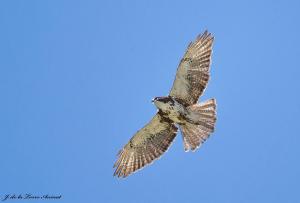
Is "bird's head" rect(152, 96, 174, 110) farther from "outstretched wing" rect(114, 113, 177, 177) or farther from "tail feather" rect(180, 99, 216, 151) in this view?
"outstretched wing" rect(114, 113, 177, 177)

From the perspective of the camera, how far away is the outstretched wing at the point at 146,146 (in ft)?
61.0

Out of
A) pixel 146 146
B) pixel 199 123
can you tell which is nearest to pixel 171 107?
pixel 199 123

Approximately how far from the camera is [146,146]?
19.0 metres

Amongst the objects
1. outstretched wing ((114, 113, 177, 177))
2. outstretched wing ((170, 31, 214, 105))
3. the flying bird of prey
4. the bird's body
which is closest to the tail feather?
the flying bird of prey

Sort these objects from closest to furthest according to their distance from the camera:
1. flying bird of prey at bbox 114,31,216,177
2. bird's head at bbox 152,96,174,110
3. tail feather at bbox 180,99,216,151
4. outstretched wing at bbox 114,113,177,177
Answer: tail feather at bbox 180,99,216,151
flying bird of prey at bbox 114,31,216,177
bird's head at bbox 152,96,174,110
outstretched wing at bbox 114,113,177,177

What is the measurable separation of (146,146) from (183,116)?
6.16 ft

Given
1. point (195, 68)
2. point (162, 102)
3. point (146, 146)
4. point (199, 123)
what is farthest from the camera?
point (146, 146)

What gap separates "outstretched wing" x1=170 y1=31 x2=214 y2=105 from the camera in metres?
17.8

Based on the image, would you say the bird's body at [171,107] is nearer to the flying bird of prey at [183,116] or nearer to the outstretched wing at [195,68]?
the flying bird of prey at [183,116]

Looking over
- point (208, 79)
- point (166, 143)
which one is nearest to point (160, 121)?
point (166, 143)

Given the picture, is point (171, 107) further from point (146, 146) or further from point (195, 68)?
point (146, 146)

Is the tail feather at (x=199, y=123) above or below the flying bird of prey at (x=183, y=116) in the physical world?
below

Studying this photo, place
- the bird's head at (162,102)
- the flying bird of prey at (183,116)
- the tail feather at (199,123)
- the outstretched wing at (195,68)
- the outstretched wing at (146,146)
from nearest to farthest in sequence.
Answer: the tail feather at (199,123), the flying bird of prey at (183,116), the bird's head at (162,102), the outstretched wing at (195,68), the outstretched wing at (146,146)

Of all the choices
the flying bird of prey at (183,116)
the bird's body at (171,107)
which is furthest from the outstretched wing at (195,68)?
the bird's body at (171,107)
